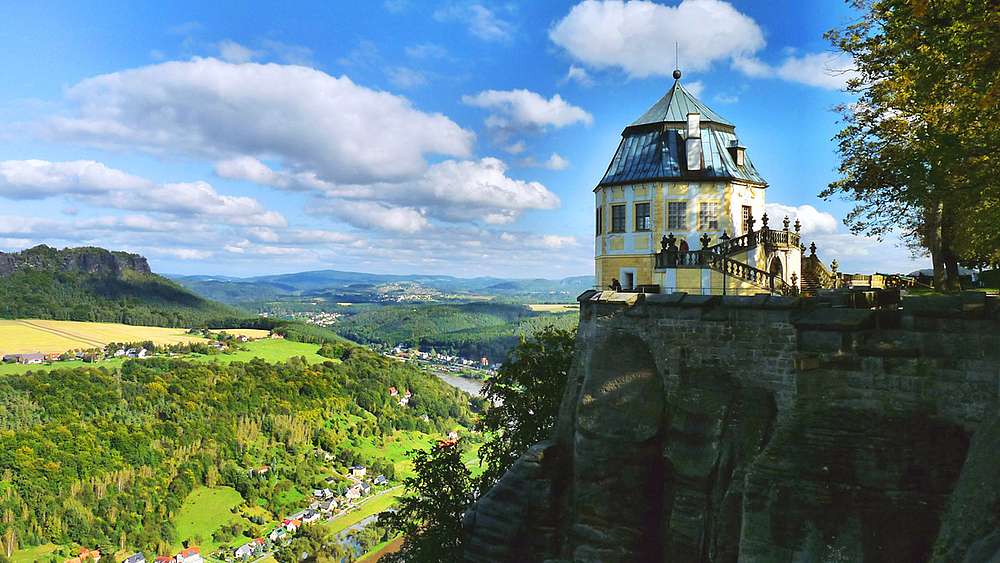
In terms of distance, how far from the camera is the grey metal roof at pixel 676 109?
90.1 ft

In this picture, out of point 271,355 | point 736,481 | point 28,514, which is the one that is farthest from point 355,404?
point 736,481

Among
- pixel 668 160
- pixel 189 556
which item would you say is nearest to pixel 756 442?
pixel 668 160

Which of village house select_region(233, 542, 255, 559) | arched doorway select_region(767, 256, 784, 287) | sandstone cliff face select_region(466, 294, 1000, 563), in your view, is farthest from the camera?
village house select_region(233, 542, 255, 559)

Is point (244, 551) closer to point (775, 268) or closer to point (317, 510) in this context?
point (317, 510)

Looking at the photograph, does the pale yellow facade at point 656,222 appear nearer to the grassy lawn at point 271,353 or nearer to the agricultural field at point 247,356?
the agricultural field at point 247,356

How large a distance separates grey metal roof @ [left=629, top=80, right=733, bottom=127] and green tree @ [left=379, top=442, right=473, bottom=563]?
1894 centimetres

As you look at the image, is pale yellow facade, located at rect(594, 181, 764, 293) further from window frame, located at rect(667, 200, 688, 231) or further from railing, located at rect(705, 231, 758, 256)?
railing, located at rect(705, 231, 758, 256)

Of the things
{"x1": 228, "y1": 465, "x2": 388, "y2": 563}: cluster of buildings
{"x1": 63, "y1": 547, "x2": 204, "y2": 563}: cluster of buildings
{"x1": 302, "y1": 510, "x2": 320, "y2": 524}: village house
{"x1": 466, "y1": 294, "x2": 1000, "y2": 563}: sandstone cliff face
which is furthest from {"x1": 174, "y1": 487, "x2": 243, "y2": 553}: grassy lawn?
{"x1": 466, "y1": 294, "x2": 1000, "y2": 563}: sandstone cliff face

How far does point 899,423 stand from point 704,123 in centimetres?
1943

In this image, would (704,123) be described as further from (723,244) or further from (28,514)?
(28,514)

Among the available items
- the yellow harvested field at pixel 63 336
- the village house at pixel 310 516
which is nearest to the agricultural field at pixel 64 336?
the yellow harvested field at pixel 63 336

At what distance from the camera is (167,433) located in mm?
118125

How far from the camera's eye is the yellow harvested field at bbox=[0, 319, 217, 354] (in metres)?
157

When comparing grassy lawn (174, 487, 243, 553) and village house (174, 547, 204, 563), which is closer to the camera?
village house (174, 547, 204, 563)
